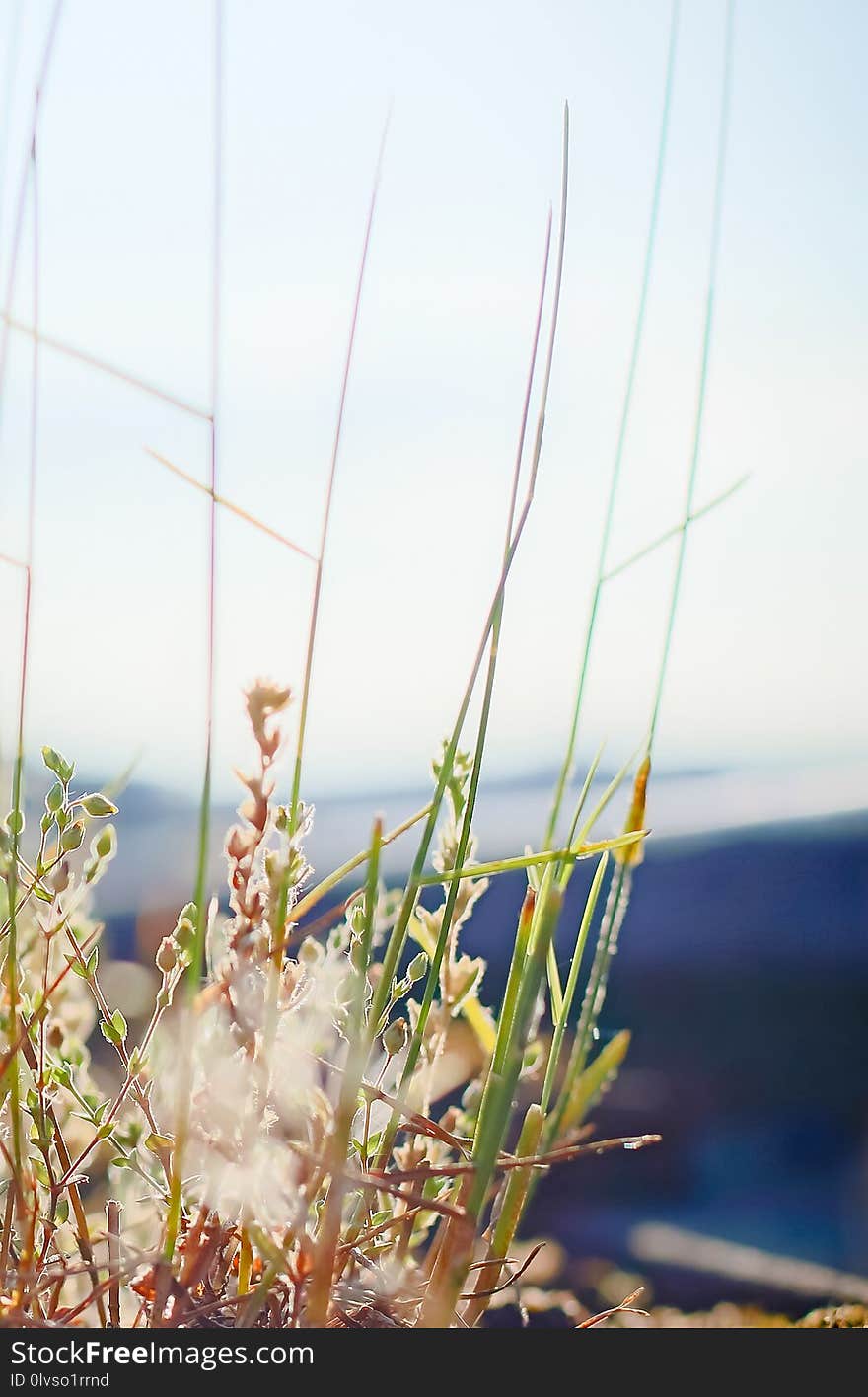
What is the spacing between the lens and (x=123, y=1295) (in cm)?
49

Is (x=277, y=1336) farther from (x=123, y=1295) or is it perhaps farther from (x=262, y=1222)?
(x=123, y=1295)

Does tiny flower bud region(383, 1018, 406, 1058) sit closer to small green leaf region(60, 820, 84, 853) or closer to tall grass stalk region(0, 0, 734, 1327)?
tall grass stalk region(0, 0, 734, 1327)

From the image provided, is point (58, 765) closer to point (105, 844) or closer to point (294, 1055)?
point (105, 844)

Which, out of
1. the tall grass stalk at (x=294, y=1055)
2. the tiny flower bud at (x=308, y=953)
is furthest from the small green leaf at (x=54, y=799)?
the tiny flower bud at (x=308, y=953)

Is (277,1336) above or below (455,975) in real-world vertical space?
below

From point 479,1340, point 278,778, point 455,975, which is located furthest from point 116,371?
point 479,1340

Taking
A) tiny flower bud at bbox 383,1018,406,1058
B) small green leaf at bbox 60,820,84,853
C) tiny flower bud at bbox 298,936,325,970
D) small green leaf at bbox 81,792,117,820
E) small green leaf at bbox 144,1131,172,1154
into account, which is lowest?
small green leaf at bbox 144,1131,172,1154

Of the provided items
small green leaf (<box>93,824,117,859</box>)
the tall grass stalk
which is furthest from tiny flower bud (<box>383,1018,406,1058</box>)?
small green leaf (<box>93,824,117,859</box>)

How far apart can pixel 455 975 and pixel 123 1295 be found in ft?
0.86

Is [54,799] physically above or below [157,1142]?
above

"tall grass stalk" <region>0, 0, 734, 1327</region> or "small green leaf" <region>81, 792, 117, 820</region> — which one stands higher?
"small green leaf" <region>81, 792, 117, 820</region>

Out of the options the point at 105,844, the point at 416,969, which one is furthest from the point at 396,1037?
the point at 105,844

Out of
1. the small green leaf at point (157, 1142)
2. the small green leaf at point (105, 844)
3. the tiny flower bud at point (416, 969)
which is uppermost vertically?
the small green leaf at point (105, 844)

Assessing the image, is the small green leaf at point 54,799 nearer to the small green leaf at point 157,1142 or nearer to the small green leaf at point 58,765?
the small green leaf at point 58,765
